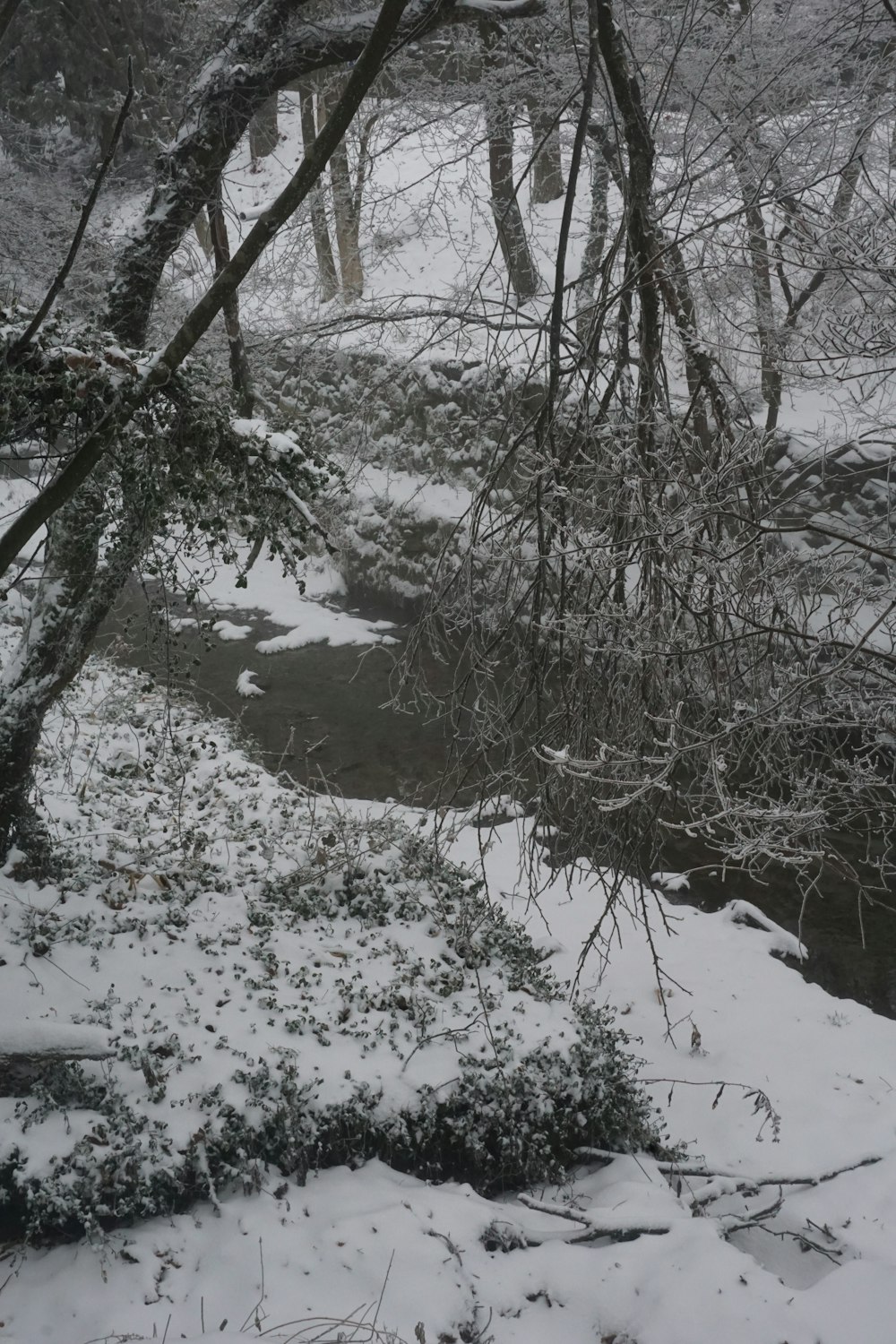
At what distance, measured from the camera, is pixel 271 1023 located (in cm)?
445

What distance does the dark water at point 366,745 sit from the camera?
6.50 meters

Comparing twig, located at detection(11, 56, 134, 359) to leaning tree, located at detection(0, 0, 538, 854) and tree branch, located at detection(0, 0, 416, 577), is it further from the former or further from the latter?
tree branch, located at detection(0, 0, 416, 577)

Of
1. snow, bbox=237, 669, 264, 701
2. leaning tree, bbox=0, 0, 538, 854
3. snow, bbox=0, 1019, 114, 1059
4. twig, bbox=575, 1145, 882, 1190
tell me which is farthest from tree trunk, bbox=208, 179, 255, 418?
snow, bbox=237, 669, 264, 701

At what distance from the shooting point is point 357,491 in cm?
1405

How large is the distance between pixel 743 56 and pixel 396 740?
24.6 ft

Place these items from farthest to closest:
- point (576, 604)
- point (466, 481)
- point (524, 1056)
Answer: point (466, 481), point (524, 1056), point (576, 604)

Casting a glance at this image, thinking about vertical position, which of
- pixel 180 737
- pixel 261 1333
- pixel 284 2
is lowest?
pixel 261 1333

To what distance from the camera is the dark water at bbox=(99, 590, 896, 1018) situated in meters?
6.50

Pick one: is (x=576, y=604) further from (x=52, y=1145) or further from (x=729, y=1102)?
(x=729, y=1102)

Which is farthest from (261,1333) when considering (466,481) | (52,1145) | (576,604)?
(466,481)

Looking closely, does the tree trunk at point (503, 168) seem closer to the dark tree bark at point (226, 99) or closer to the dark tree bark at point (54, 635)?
the dark tree bark at point (226, 99)

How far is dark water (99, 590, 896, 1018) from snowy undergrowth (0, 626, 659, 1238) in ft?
3.44

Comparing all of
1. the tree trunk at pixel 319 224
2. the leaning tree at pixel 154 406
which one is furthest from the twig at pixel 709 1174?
the tree trunk at pixel 319 224

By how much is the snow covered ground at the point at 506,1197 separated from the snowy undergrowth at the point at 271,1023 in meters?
0.04
